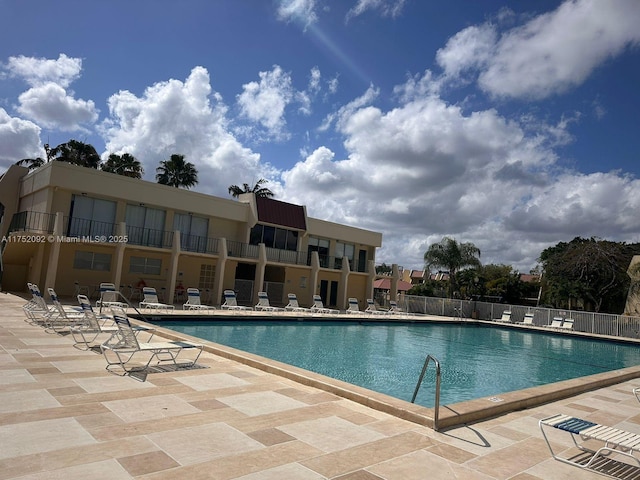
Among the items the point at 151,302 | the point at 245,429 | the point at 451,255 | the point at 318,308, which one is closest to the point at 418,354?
the point at 245,429

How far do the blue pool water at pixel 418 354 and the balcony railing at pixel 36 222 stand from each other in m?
7.21

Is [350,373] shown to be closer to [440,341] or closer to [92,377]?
[92,377]

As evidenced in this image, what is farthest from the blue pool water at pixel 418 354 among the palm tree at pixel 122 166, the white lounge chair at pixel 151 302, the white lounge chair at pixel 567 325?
A: the palm tree at pixel 122 166

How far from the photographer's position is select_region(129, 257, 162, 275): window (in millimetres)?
22531

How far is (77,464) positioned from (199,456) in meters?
0.92

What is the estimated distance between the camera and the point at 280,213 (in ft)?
91.0

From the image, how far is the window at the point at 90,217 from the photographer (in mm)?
19922

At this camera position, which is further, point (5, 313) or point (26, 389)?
point (5, 313)

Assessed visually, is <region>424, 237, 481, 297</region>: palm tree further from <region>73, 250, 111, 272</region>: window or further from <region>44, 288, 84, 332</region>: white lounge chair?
<region>44, 288, 84, 332</region>: white lounge chair

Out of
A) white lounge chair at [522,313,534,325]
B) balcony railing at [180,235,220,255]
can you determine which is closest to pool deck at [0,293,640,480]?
balcony railing at [180,235,220,255]

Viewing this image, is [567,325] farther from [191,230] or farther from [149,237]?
[149,237]

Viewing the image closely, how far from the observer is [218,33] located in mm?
12688

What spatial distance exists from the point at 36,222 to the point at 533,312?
86.0 ft

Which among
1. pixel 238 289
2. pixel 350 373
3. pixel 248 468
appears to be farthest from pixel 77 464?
pixel 238 289
